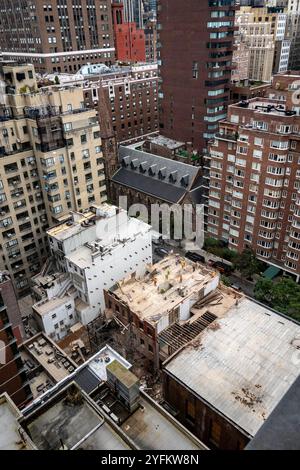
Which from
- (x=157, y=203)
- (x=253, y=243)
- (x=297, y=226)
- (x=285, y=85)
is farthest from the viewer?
(x=157, y=203)

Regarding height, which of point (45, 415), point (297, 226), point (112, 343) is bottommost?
point (112, 343)

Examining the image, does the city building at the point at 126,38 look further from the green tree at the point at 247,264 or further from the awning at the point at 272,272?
the awning at the point at 272,272

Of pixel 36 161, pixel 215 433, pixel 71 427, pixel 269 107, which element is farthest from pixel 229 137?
pixel 71 427

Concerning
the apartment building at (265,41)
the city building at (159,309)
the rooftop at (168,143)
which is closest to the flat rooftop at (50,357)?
the city building at (159,309)

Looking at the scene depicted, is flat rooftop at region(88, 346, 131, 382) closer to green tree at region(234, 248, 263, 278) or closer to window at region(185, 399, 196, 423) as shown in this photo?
window at region(185, 399, 196, 423)

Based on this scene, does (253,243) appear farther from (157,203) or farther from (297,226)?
(157,203)

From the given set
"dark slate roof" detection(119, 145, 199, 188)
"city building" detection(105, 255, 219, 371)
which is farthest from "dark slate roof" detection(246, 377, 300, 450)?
"dark slate roof" detection(119, 145, 199, 188)

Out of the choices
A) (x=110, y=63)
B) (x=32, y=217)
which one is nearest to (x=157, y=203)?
(x=32, y=217)
